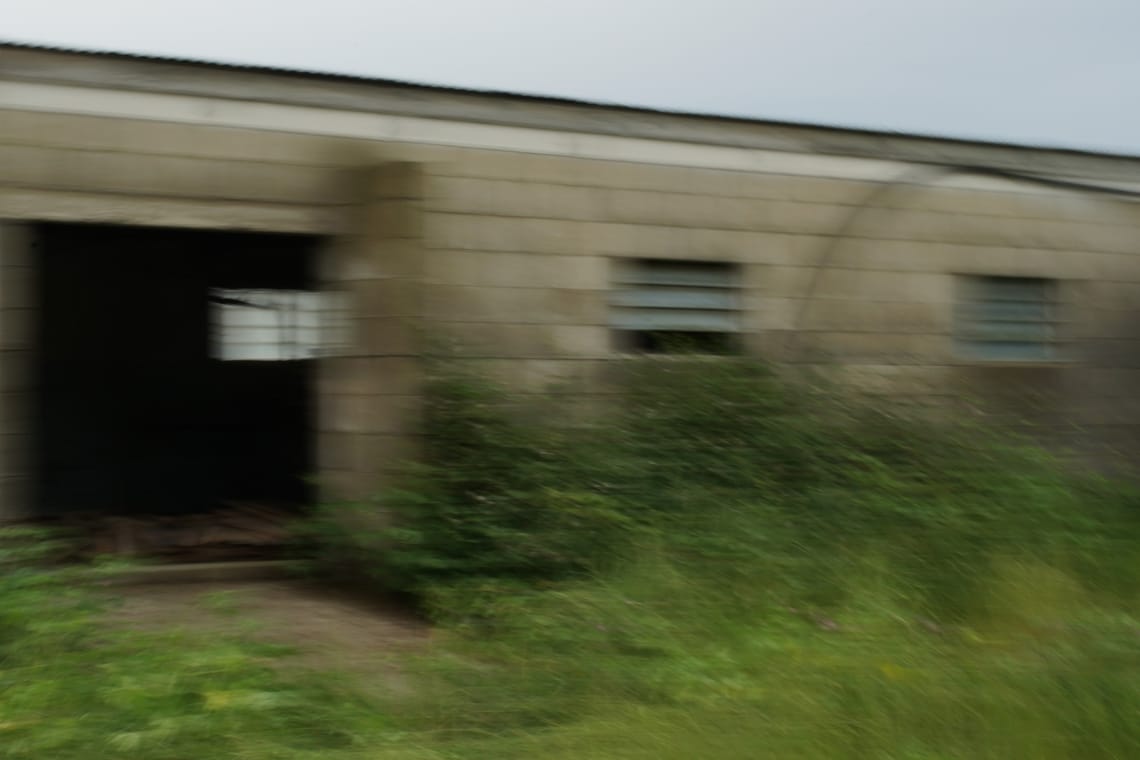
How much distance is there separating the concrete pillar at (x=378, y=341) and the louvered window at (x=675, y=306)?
5.31 ft

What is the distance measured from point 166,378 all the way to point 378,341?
503cm

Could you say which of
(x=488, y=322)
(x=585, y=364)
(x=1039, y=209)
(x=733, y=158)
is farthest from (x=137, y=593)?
(x=1039, y=209)

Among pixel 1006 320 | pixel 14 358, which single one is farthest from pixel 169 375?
pixel 1006 320

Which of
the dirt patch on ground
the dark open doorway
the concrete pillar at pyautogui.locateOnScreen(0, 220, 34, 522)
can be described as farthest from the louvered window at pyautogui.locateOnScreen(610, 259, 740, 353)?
the dark open doorway

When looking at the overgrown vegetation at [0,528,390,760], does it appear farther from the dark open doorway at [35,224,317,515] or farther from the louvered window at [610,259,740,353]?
the dark open doorway at [35,224,317,515]

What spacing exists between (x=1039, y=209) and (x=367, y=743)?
7197mm

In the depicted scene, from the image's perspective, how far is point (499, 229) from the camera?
7152 millimetres

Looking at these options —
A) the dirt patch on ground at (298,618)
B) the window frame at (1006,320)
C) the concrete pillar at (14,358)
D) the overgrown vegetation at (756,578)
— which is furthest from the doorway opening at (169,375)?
the window frame at (1006,320)

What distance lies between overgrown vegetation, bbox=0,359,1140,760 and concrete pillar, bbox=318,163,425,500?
0.21m

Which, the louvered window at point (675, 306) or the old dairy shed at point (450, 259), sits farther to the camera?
the louvered window at point (675, 306)

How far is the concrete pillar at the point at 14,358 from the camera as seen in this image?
616 cm

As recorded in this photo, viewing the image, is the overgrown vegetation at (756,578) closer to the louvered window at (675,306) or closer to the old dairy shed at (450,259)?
→ the louvered window at (675,306)

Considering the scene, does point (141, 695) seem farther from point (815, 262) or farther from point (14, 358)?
point (815, 262)

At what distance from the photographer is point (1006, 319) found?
877 cm
